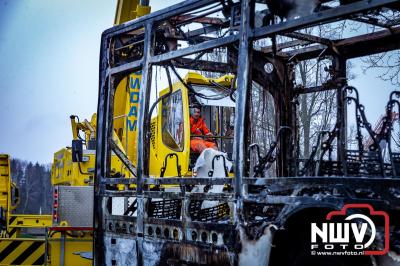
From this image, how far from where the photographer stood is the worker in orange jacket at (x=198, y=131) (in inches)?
349

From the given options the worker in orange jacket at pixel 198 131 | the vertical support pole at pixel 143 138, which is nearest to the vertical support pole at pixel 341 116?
the vertical support pole at pixel 143 138

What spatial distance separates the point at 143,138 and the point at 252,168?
41.6 inches

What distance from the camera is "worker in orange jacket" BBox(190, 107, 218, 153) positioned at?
8.87 m

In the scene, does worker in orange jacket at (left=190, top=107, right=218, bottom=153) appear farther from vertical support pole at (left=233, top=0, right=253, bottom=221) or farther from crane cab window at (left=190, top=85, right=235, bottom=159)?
vertical support pole at (left=233, top=0, right=253, bottom=221)

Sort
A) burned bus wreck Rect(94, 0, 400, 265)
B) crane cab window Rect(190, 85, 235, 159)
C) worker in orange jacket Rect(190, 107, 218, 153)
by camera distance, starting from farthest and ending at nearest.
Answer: crane cab window Rect(190, 85, 235, 159) < worker in orange jacket Rect(190, 107, 218, 153) < burned bus wreck Rect(94, 0, 400, 265)

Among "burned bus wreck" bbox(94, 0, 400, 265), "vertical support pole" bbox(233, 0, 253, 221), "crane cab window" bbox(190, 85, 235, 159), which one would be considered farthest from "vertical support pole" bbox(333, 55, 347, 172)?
"crane cab window" bbox(190, 85, 235, 159)

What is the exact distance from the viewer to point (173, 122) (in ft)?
29.7

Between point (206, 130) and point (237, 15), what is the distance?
14.0ft

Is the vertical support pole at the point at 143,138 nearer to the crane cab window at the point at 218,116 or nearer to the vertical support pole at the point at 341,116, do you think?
the vertical support pole at the point at 341,116

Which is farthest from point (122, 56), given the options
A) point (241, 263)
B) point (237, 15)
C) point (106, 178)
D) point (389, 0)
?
point (389, 0)

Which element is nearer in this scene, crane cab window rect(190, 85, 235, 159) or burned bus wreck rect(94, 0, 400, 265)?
burned bus wreck rect(94, 0, 400, 265)

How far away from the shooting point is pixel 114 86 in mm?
6320

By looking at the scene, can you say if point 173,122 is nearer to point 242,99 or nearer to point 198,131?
point 198,131

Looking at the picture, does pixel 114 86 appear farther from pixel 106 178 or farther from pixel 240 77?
pixel 240 77
